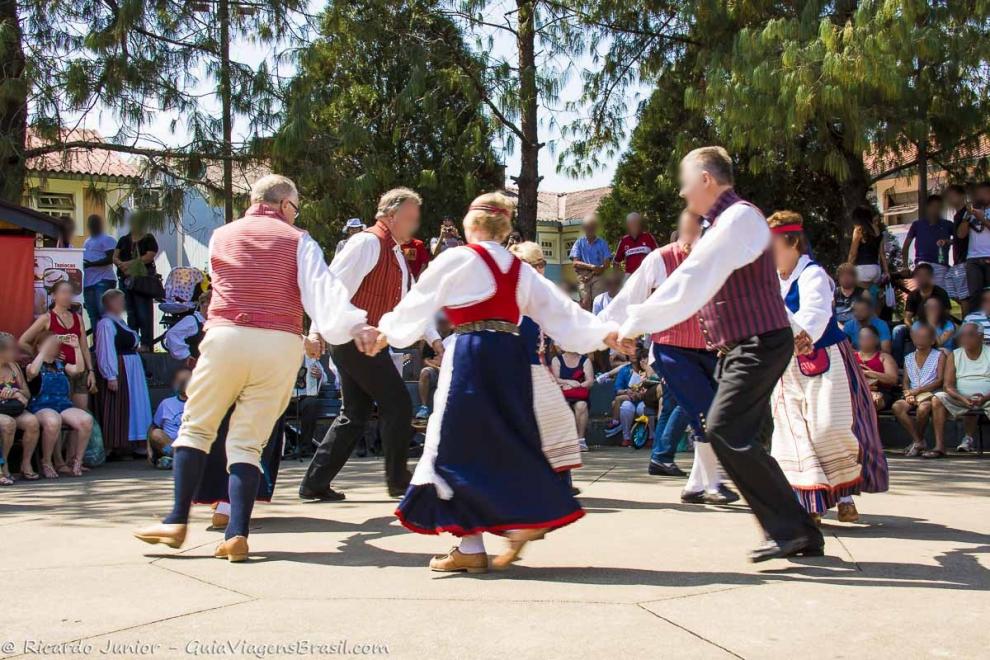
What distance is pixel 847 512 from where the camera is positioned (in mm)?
6059

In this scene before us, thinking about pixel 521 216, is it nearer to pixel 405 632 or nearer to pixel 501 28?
pixel 501 28

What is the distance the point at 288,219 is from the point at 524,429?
5.83 ft

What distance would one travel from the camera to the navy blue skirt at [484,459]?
482cm

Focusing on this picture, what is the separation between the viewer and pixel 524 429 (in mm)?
4949

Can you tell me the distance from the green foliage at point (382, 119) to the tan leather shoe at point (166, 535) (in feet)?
26.9

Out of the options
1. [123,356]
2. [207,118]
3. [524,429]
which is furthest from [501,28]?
[524,429]

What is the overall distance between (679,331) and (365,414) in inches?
81.3

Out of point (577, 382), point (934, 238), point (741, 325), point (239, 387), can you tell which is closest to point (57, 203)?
point (577, 382)

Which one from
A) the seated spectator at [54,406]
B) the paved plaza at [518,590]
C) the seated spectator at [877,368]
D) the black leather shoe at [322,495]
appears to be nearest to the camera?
the paved plaza at [518,590]

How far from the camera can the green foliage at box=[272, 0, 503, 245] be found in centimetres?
1366

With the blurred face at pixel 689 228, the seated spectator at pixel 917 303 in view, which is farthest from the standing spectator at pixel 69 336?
the seated spectator at pixel 917 303

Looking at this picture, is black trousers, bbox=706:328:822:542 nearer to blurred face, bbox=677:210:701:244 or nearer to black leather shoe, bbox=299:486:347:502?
blurred face, bbox=677:210:701:244

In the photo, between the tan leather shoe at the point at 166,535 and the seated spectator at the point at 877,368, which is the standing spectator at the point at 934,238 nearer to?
the seated spectator at the point at 877,368

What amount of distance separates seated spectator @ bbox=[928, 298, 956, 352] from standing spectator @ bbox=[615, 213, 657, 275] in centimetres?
389
